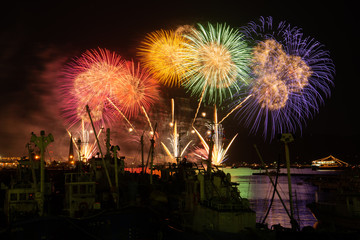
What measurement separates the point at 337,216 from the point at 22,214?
3111cm

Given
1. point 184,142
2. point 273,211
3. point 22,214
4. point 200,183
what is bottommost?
point 273,211

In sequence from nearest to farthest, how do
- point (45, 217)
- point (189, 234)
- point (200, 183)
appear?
point (45, 217)
point (189, 234)
point (200, 183)

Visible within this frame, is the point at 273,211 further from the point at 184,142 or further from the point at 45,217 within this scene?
the point at 45,217

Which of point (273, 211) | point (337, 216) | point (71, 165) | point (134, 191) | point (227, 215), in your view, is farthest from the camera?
point (71, 165)

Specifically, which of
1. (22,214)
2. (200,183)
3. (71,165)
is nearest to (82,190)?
(22,214)

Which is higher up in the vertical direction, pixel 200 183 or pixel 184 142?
pixel 184 142

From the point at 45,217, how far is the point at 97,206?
27.0ft

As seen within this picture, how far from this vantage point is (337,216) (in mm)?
38250

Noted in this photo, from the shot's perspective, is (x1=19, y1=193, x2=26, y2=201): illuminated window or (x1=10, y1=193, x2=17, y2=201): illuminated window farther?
(x1=19, y1=193, x2=26, y2=201): illuminated window

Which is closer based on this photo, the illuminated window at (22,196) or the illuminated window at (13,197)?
the illuminated window at (13,197)

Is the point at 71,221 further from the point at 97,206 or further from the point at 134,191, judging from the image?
the point at 134,191

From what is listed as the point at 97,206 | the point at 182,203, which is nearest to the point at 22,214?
the point at 97,206

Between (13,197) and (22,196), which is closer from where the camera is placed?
(13,197)

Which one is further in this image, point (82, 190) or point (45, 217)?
point (82, 190)
